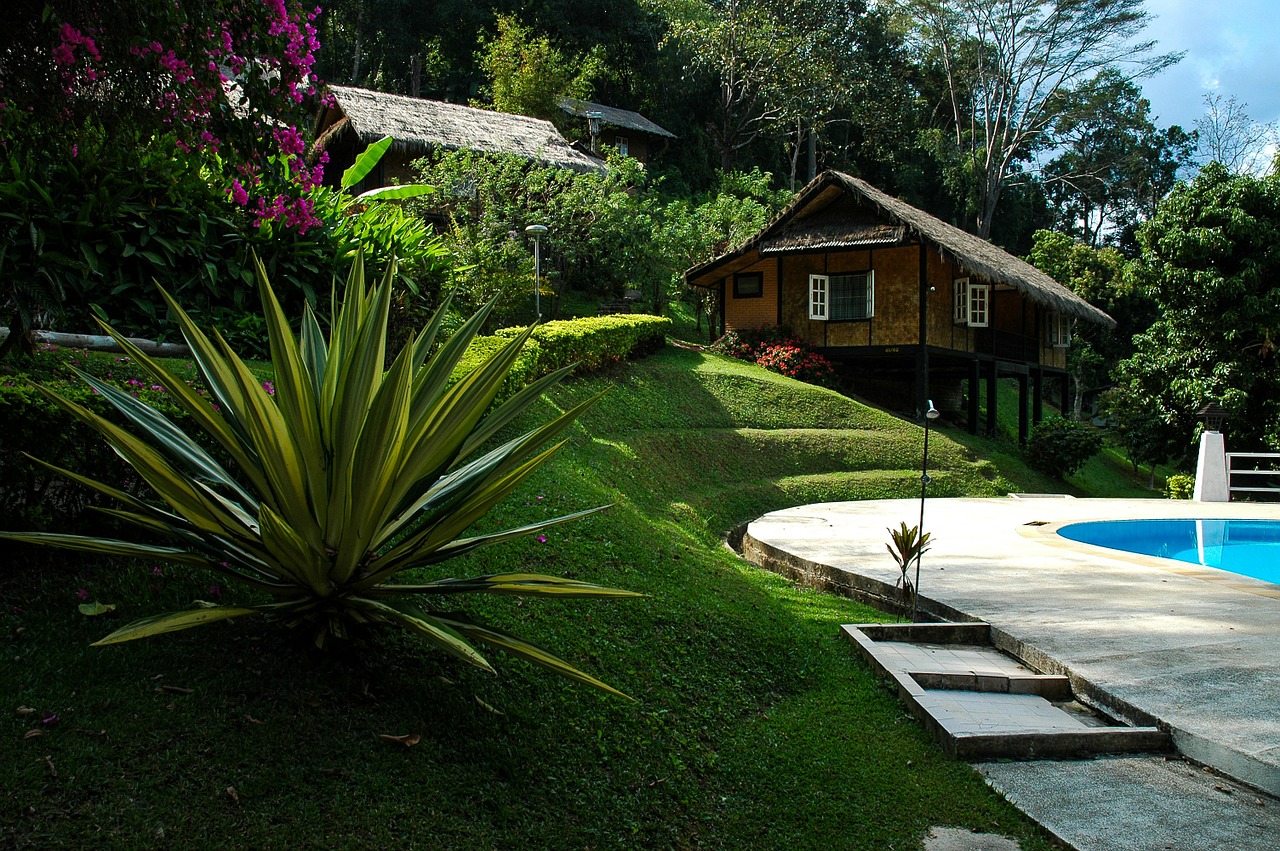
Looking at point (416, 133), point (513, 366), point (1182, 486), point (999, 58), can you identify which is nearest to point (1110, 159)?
point (999, 58)

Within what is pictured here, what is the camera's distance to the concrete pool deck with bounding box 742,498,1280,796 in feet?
14.1

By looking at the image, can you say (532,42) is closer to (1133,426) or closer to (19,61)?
(1133,426)

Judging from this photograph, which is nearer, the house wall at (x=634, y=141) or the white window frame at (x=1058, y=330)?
the white window frame at (x=1058, y=330)

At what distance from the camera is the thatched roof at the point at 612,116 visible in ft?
108

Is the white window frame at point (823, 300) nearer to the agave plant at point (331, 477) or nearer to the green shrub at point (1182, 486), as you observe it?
the green shrub at point (1182, 486)

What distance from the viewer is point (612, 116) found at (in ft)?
110

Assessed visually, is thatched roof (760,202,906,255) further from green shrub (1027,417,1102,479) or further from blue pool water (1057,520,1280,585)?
blue pool water (1057,520,1280,585)

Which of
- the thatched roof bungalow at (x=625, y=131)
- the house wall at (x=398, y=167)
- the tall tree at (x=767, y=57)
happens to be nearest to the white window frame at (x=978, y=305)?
the house wall at (x=398, y=167)

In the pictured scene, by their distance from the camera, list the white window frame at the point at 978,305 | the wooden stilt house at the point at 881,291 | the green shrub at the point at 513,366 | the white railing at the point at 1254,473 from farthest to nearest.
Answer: the white window frame at the point at 978,305 < the wooden stilt house at the point at 881,291 < the white railing at the point at 1254,473 < the green shrub at the point at 513,366

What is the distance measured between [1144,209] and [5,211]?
1926 inches

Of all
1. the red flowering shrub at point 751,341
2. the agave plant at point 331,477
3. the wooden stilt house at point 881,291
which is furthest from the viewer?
the red flowering shrub at point 751,341

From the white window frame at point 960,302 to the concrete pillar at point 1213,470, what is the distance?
224 inches

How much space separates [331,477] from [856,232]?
1796cm

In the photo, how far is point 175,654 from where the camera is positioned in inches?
133
